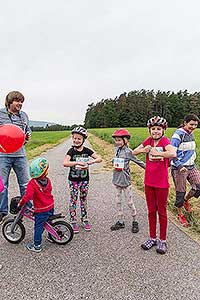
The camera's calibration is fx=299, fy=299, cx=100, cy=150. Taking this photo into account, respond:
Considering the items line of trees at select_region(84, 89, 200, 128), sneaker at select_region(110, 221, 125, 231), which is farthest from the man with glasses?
line of trees at select_region(84, 89, 200, 128)

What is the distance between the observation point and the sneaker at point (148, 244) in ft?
12.5

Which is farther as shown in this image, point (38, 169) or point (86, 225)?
point (86, 225)

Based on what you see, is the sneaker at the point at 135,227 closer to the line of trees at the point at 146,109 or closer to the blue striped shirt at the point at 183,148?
the blue striped shirt at the point at 183,148

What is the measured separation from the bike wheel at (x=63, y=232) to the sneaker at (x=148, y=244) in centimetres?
96

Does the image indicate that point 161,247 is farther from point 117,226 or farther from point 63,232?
point 63,232

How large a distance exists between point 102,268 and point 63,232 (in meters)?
0.93

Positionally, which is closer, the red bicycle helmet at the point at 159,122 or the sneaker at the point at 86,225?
the red bicycle helmet at the point at 159,122

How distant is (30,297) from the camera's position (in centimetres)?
274

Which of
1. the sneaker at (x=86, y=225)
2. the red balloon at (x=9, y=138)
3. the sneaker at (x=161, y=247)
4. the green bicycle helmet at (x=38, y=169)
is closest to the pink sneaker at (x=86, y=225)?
the sneaker at (x=86, y=225)

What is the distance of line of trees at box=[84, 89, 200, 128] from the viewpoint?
277ft

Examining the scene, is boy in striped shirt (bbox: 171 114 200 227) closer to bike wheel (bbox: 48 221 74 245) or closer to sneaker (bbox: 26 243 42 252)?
bike wheel (bbox: 48 221 74 245)

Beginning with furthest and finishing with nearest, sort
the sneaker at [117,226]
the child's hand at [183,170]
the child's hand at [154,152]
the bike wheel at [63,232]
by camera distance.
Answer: the child's hand at [183,170] → the sneaker at [117,226] → the bike wheel at [63,232] → the child's hand at [154,152]

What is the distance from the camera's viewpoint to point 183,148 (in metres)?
4.68

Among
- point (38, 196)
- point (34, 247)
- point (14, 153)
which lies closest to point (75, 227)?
point (34, 247)
